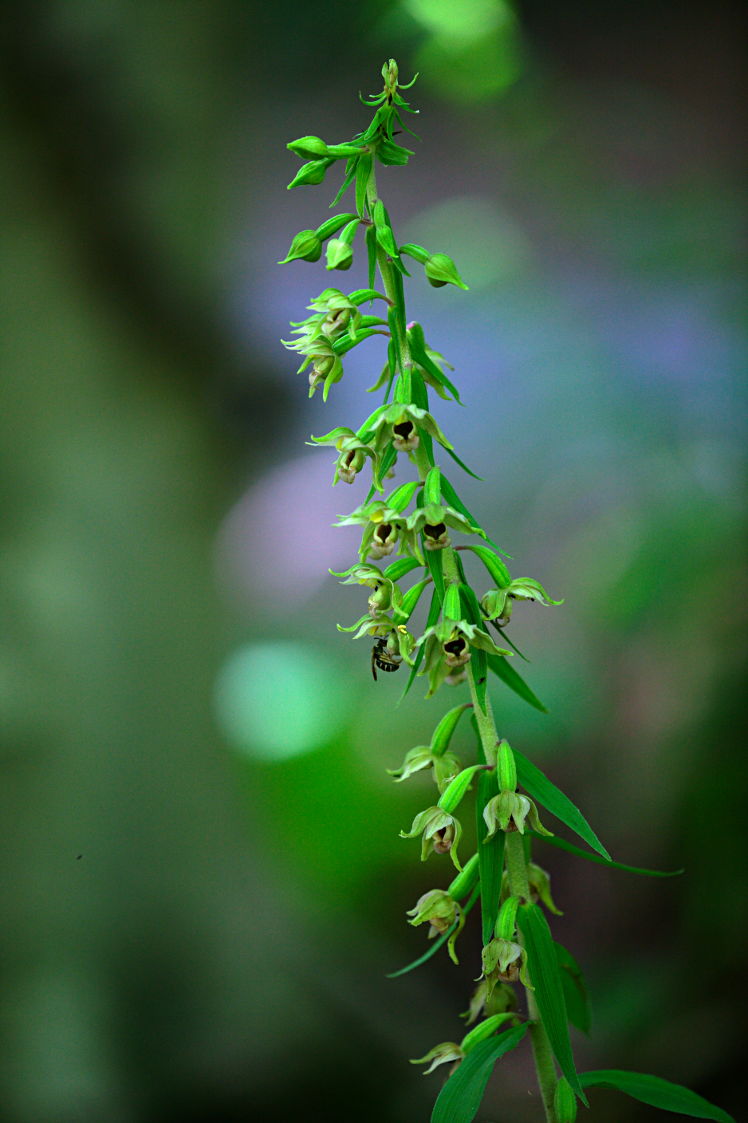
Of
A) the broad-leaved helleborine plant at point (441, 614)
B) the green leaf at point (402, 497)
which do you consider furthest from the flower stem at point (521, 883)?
the green leaf at point (402, 497)

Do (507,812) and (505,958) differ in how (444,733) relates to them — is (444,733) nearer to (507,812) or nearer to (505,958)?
(507,812)

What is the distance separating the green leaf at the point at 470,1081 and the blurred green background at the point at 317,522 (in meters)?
0.95

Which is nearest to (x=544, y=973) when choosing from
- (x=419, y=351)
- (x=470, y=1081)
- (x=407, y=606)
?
(x=470, y=1081)

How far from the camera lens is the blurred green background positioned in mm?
1959

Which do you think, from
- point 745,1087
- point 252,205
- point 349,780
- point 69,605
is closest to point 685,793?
point 745,1087

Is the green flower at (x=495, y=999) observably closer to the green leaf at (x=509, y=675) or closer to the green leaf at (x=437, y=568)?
the green leaf at (x=509, y=675)

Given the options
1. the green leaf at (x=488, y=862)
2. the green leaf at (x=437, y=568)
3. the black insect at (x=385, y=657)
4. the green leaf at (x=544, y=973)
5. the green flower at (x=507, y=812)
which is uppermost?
the green leaf at (x=437, y=568)

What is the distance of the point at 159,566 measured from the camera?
2.08m

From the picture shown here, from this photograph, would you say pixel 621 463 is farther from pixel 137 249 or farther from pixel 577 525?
pixel 137 249

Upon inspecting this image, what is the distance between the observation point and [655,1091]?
1.12 m

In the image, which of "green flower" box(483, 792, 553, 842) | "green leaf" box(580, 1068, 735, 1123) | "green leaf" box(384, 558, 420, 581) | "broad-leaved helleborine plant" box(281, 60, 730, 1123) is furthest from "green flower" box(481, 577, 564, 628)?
"green leaf" box(580, 1068, 735, 1123)

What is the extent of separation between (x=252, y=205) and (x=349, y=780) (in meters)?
1.46

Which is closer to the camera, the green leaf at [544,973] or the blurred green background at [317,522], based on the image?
the green leaf at [544,973]

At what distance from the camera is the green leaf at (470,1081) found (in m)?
1.00
